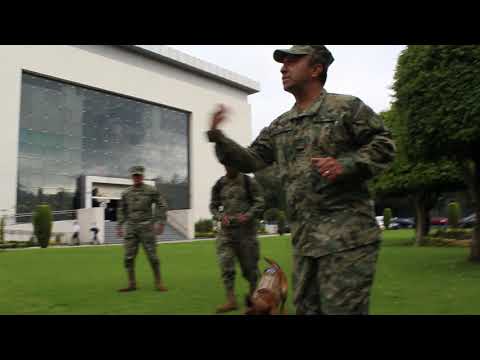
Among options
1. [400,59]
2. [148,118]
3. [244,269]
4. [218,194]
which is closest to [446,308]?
[244,269]

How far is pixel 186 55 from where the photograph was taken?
42688 millimetres

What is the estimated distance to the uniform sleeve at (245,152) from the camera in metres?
2.93

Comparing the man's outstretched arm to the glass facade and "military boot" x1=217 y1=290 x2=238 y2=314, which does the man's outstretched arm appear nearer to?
"military boot" x1=217 y1=290 x2=238 y2=314

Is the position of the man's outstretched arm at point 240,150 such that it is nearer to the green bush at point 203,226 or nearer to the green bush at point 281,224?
the green bush at point 203,226

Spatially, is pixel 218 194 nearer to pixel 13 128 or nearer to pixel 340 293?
pixel 340 293

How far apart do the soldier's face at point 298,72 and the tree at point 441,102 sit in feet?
26.8

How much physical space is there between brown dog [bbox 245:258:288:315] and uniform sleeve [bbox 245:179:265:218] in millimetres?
2063

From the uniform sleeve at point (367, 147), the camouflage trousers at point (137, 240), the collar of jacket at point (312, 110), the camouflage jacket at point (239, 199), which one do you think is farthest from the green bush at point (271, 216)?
the uniform sleeve at point (367, 147)

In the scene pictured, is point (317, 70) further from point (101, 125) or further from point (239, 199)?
point (101, 125)

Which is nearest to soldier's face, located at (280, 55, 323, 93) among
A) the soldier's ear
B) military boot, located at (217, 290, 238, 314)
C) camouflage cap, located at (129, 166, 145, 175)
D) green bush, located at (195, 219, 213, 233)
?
the soldier's ear

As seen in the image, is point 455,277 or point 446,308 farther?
point 455,277

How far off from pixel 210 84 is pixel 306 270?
44.9 meters

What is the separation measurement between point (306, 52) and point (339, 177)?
0.85 metres

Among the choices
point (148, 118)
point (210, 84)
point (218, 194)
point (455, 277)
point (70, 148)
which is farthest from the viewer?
point (210, 84)
